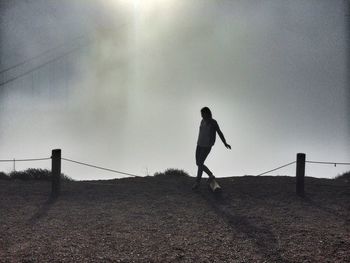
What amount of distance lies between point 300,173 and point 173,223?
170 inches

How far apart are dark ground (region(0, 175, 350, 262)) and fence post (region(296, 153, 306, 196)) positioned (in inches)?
10.9

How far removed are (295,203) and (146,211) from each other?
3597 mm

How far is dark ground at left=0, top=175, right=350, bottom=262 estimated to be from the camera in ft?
19.5

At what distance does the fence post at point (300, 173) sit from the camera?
1006 centimetres

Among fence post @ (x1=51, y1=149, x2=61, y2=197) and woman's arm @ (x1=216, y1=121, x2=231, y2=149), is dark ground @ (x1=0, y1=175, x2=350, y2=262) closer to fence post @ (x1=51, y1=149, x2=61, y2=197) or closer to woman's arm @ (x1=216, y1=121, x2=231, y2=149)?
fence post @ (x1=51, y1=149, x2=61, y2=197)

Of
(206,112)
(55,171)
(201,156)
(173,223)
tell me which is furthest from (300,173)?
(55,171)

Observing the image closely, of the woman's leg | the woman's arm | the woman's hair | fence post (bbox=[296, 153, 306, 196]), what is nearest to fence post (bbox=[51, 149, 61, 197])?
the woman's leg

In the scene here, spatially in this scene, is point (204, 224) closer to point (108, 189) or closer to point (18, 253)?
point (18, 253)

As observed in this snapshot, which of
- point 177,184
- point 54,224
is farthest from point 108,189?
point 54,224

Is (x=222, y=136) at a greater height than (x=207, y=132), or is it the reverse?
(x=207, y=132)

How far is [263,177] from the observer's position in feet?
40.7

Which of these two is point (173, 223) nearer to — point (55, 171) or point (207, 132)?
point (207, 132)

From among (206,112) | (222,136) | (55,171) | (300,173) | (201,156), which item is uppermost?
(206,112)

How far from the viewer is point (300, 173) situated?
10.2m
